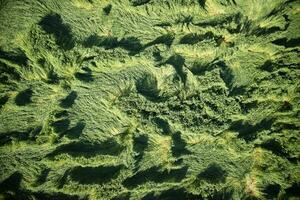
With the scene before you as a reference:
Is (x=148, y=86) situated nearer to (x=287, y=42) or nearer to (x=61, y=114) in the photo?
(x=61, y=114)

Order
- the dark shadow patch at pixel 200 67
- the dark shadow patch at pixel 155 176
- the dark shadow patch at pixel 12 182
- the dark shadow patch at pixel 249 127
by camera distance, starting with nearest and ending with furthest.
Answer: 1. the dark shadow patch at pixel 12 182
2. the dark shadow patch at pixel 155 176
3. the dark shadow patch at pixel 249 127
4. the dark shadow patch at pixel 200 67

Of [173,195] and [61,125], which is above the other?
[61,125]

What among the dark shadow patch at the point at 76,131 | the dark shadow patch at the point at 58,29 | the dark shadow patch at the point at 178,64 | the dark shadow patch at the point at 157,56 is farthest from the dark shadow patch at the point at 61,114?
the dark shadow patch at the point at 178,64

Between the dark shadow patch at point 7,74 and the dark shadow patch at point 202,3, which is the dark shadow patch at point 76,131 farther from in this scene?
the dark shadow patch at point 202,3

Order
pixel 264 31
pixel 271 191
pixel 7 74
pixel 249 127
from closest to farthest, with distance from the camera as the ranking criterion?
pixel 7 74 < pixel 271 191 < pixel 249 127 < pixel 264 31

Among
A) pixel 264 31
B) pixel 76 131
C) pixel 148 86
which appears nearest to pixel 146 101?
pixel 148 86

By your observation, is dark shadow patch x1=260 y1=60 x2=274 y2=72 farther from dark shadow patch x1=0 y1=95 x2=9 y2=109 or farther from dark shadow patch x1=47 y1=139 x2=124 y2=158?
dark shadow patch x1=0 y1=95 x2=9 y2=109

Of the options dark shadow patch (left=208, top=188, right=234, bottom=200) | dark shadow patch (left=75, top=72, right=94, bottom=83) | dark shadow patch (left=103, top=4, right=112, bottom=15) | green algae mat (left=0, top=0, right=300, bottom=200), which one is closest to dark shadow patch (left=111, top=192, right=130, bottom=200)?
green algae mat (left=0, top=0, right=300, bottom=200)
